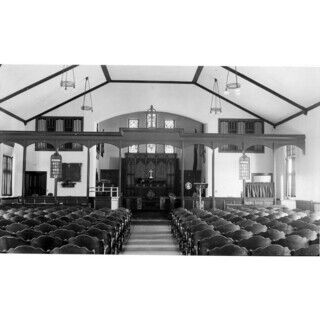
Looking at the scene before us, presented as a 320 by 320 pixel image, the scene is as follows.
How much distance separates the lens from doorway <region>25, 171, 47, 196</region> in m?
21.0

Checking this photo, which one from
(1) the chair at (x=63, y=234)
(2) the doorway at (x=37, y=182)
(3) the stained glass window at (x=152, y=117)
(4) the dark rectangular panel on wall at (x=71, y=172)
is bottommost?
(1) the chair at (x=63, y=234)

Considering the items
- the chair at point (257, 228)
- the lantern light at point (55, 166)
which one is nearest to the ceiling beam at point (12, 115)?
the lantern light at point (55, 166)

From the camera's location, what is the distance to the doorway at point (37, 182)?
21016 millimetres

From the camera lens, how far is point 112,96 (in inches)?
845

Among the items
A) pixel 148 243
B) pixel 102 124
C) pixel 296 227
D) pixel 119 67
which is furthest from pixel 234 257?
pixel 102 124

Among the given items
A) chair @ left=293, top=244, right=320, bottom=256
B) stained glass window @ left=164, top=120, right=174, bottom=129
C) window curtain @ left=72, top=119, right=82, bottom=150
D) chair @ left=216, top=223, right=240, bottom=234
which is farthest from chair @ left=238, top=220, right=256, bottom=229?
stained glass window @ left=164, top=120, right=174, bottom=129

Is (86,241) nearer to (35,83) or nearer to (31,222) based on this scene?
(31,222)

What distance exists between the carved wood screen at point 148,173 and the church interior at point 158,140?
6 centimetres

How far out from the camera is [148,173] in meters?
24.8

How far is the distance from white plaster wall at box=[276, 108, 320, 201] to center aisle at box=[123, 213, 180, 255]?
18.9 feet

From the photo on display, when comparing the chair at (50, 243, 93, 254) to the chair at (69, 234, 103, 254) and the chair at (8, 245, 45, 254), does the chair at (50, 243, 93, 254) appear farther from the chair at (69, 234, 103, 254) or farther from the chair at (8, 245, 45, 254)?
the chair at (69, 234, 103, 254)

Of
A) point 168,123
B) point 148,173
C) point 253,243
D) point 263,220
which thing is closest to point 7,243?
point 253,243

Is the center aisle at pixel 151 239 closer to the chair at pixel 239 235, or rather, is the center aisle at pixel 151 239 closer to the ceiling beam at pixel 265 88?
the chair at pixel 239 235

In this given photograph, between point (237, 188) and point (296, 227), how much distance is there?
1222 cm
